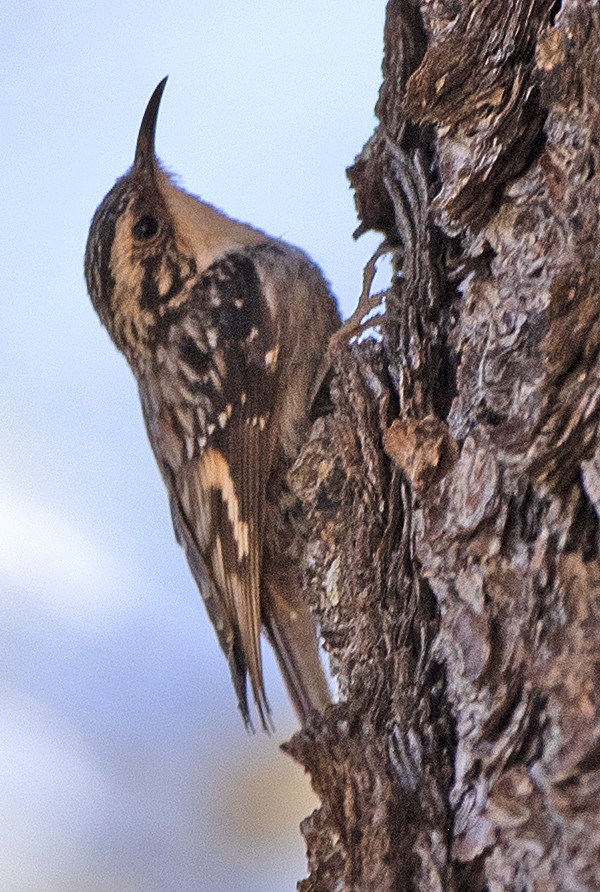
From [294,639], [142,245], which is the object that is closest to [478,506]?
[294,639]

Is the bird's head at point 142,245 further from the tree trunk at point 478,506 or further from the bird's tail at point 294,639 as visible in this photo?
the tree trunk at point 478,506

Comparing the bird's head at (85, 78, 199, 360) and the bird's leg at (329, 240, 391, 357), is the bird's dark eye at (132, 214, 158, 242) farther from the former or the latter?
the bird's leg at (329, 240, 391, 357)

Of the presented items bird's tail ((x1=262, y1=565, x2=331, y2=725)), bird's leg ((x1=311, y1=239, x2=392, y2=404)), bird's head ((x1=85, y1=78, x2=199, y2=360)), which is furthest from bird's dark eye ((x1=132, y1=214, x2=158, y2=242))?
bird's tail ((x1=262, y1=565, x2=331, y2=725))

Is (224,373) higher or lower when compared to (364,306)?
higher

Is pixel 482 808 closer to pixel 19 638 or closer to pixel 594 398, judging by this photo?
pixel 594 398

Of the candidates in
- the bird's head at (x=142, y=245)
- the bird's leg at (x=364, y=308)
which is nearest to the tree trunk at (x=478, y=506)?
the bird's leg at (x=364, y=308)

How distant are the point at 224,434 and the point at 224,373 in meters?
0.12

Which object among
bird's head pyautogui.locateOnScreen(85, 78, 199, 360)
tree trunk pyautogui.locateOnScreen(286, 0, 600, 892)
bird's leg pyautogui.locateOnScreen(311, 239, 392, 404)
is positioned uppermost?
bird's head pyautogui.locateOnScreen(85, 78, 199, 360)

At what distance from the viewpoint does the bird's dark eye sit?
2035 mm

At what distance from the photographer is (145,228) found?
2.04m

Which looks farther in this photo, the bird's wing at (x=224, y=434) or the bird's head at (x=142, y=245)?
the bird's head at (x=142, y=245)

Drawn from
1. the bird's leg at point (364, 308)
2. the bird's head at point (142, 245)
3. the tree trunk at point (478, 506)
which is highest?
the bird's head at point (142, 245)

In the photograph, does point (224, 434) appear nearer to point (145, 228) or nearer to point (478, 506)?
point (145, 228)

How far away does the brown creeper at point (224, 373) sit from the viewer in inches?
73.0
